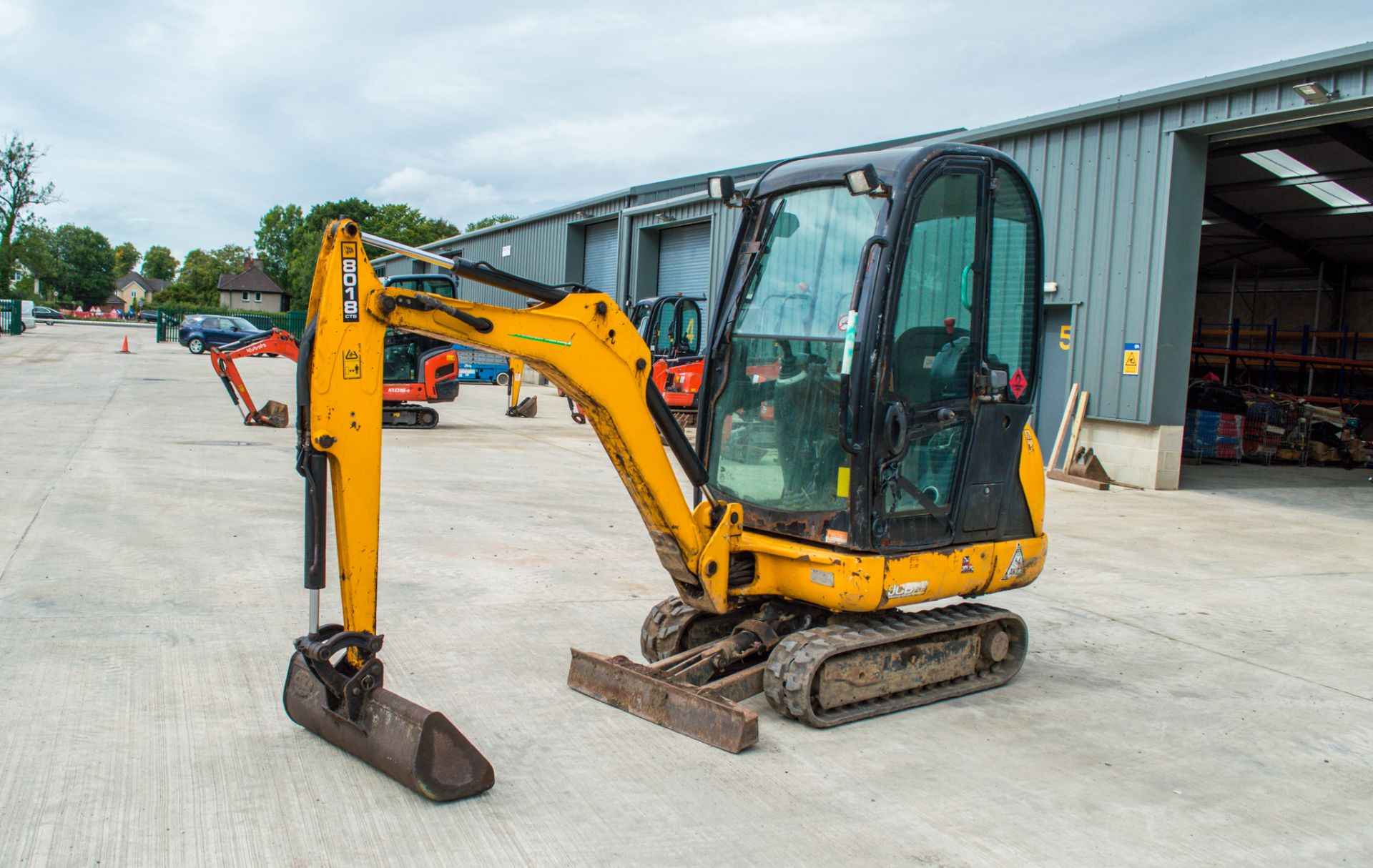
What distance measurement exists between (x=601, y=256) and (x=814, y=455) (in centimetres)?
2653

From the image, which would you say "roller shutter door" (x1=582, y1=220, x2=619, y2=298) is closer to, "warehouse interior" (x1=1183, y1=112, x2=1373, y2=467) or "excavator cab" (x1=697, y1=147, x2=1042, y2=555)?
"warehouse interior" (x1=1183, y1=112, x2=1373, y2=467)

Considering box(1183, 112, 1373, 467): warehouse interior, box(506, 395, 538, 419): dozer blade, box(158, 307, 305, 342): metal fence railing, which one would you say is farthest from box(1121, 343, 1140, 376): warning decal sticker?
box(158, 307, 305, 342): metal fence railing

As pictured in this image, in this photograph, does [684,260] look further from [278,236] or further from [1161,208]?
[278,236]

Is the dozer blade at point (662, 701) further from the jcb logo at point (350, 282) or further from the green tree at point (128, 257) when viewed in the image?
the green tree at point (128, 257)

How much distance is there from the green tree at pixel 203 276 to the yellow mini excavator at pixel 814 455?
102683 mm

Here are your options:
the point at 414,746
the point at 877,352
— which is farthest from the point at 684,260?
the point at 414,746

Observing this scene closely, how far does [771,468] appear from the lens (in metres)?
5.04

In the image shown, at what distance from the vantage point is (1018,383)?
18.0ft

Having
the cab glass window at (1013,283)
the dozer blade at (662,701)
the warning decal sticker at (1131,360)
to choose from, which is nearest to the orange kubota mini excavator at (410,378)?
the warning decal sticker at (1131,360)

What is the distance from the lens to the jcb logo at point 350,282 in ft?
12.3

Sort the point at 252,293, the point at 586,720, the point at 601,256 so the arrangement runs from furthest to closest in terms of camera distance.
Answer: the point at 252,293 < the point at 601,256 < the point at 586,720

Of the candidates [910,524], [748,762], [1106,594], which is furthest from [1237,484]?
[748,762]

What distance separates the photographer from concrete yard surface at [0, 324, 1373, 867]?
3672 millimetres

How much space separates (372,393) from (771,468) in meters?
1.98
